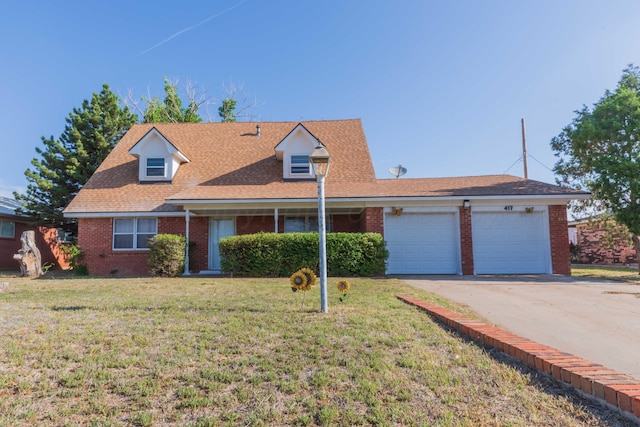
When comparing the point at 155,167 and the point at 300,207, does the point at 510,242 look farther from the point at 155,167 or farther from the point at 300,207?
the point at 155,167

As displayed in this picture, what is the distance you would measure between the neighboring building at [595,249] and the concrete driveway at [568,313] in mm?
12442

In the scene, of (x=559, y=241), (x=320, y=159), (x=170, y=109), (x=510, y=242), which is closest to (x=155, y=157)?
(x=320, y=159)

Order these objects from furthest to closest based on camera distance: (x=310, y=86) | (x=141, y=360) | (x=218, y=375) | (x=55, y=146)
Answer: (x=55, y=146) < (x=310, y=86) < (x=141, y=360) < (x=218, y=375)

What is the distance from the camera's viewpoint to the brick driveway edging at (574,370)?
2465 millimetres

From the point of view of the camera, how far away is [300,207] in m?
13.4

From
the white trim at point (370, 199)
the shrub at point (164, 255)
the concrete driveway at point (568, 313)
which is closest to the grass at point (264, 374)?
the concrete driveway at point (568, 313)

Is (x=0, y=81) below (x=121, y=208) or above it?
above

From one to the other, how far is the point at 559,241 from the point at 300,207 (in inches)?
373

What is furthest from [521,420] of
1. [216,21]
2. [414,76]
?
[216,21]

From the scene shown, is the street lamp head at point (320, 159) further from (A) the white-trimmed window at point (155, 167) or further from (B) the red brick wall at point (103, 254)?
(A) the white-trimmed window at point (155, 167)

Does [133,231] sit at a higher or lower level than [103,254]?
higher

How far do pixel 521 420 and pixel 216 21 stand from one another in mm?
17565

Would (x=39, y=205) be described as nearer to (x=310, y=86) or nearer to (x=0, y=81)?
(x=0, y=81)

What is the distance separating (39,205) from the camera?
60.4 ft
